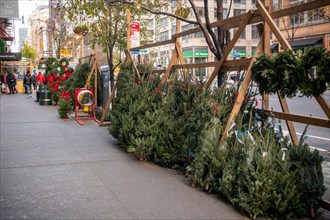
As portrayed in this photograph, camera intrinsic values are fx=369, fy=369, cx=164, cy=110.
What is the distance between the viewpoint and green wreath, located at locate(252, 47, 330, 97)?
12.3 feet

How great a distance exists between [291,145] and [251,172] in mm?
664

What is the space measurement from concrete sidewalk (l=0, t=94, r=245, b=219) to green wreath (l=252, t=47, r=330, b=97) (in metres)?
1.53

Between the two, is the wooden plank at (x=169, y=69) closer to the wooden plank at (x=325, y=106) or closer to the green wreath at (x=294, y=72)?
the green wreath at (x=294, y=72)

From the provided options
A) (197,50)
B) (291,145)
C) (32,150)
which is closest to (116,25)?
(32,150)

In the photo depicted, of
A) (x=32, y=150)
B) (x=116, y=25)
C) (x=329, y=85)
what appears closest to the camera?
(x=329, y=85)

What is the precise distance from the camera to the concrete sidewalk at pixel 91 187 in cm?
421

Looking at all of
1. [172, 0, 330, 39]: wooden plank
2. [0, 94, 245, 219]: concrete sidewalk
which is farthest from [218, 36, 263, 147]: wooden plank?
[0, 94, 245, 219]: concrete sidewalk

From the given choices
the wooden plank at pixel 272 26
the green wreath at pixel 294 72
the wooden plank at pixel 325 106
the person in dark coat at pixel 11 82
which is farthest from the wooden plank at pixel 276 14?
the person in dark coat at pixel 11 82

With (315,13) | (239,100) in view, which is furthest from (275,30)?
(315,13)

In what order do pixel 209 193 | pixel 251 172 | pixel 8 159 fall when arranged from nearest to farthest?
1. pixel 251 172
2. pixel 209 193
3. pixel 8 159

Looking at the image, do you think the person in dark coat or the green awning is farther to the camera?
the green awning

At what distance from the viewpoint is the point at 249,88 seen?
5.18m

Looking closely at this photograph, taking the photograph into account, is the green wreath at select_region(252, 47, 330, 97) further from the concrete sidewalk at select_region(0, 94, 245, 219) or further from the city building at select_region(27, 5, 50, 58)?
the city building at select_region(27, 5, 50, 58)

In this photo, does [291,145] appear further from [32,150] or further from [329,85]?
[32,150]
